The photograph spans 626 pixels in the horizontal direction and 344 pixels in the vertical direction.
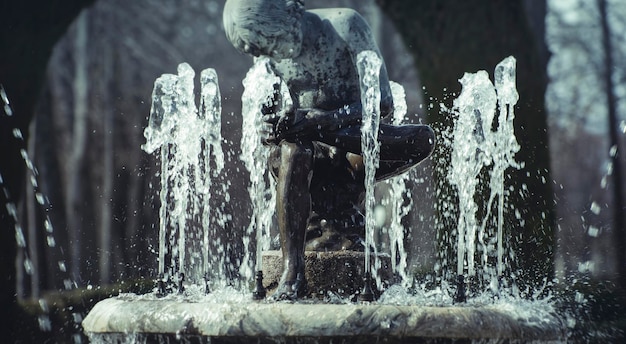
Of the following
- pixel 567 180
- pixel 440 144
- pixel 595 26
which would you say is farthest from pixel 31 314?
pixel 567 180

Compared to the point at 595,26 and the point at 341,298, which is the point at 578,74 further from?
the point at 341,298

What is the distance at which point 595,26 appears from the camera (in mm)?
16750

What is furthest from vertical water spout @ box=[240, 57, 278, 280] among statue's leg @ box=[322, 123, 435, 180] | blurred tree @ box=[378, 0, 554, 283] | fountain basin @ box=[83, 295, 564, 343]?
blurred tree @ box=[378, 0, 554, 283]

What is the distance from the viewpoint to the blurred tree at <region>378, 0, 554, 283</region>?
8.27m

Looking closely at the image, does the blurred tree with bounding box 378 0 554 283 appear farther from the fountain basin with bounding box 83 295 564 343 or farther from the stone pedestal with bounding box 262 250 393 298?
the fountain basin with bounding box 83 295 564 343

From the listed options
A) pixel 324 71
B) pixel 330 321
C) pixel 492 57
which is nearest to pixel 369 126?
pixel 324 71

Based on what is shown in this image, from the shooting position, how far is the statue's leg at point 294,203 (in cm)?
422

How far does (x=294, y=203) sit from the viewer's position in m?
4.28

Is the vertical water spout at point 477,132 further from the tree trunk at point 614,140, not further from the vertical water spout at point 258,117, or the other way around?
the tree trunk at point 614,140

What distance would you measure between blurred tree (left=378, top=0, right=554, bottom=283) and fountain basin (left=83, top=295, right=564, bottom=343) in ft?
14.7

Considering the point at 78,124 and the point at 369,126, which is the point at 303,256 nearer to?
the point at 369,126

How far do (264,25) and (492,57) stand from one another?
16.7 ft

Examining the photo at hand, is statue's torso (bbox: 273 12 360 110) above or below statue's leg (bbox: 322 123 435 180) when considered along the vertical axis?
above

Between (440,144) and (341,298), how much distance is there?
4.60 meters
